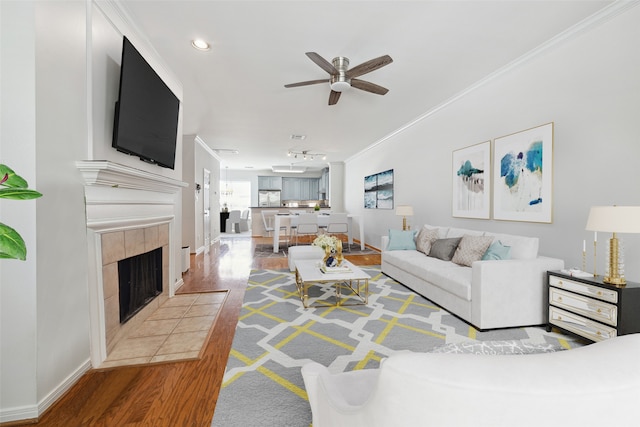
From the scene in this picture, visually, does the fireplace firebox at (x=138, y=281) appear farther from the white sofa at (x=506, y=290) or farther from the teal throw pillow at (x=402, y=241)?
the teal throw pillow at (x=402, y=241)

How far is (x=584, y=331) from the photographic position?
223cm

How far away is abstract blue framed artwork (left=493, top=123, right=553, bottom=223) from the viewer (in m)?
2.86

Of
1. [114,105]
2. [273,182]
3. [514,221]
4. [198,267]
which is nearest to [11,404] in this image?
[114,105]

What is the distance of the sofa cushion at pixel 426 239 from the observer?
13.0 feet

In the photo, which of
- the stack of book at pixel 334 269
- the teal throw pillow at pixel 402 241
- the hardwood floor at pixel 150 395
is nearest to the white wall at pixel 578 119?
the teal throw pillow at pixel 402 241

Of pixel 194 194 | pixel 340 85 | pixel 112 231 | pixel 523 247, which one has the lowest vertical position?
pixel 523 247

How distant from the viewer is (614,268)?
2.09 meters

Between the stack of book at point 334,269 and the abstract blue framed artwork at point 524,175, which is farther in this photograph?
the stack of book at point 334,269

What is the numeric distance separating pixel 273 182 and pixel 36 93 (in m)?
10.5

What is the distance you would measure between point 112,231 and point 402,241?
146 inches

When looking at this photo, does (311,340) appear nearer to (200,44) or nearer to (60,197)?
(60,197)

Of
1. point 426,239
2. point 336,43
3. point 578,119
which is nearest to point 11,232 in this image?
point 336,43

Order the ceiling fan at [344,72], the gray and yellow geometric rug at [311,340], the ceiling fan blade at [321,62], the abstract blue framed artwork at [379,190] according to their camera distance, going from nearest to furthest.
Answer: the gray and yellow geometric rug at [311,340] → the ceiling fan blade at [321,62] → the ceiling fan at [344,72] → the abstract blue framed artwork at [379,190]

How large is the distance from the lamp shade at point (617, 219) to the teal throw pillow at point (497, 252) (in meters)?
0.80
